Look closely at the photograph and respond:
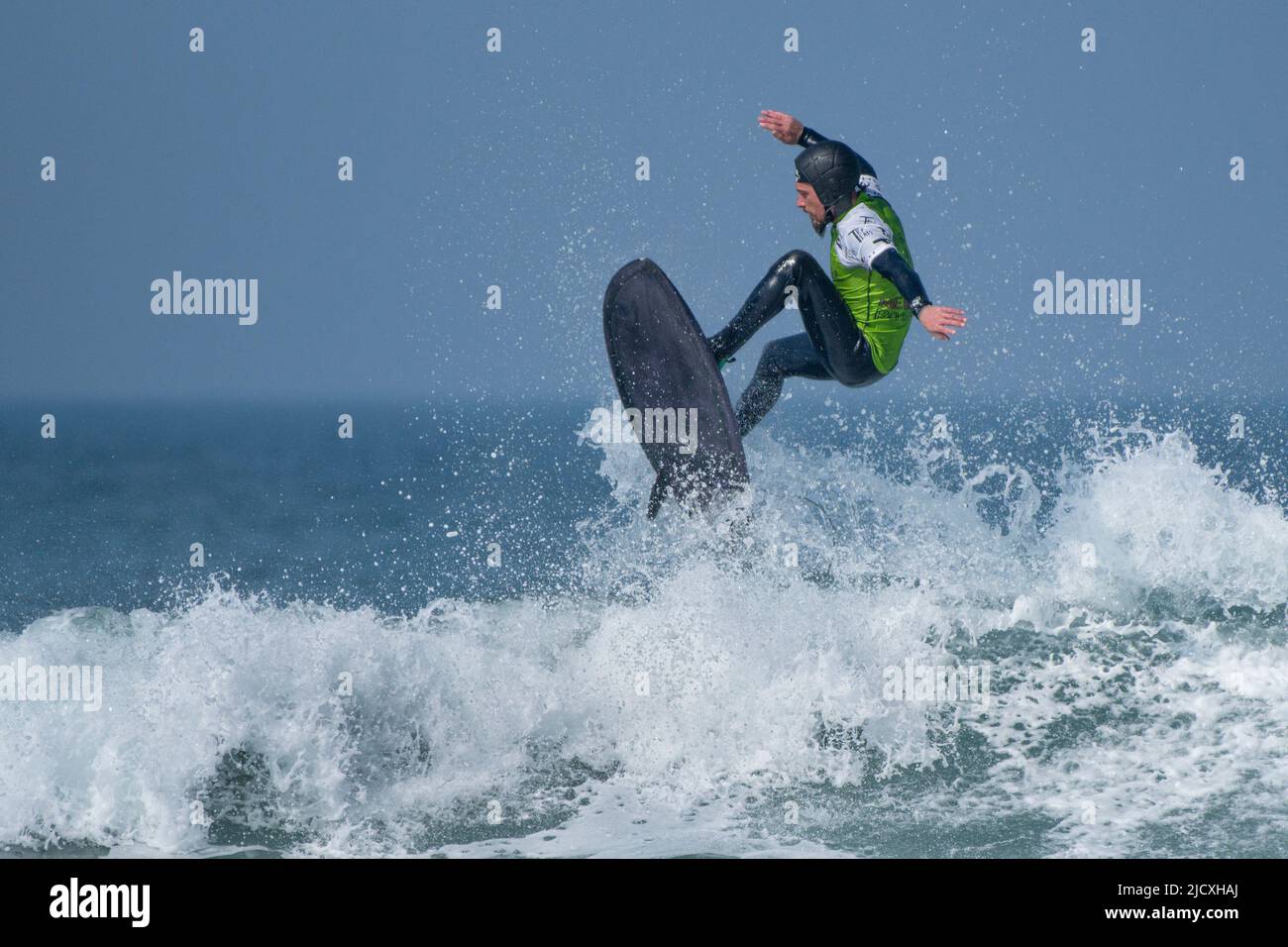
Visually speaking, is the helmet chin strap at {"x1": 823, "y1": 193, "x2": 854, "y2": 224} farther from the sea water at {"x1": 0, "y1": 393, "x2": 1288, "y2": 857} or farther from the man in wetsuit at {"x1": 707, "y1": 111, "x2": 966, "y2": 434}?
the sea water at {"x1": 0, "y1": 393, "x2": 1288, "y2": 857}

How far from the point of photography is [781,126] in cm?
771

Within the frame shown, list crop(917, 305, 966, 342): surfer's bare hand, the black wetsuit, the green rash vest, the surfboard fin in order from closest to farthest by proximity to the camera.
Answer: crop(917, 305, 966, 342): surfer's bare hand
the green rash vest
the black wetsuit
the surfboard fin

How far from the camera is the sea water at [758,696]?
693cm

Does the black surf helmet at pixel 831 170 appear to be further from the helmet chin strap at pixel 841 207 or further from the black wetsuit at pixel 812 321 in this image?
the black wetsuit at pixel 812 321

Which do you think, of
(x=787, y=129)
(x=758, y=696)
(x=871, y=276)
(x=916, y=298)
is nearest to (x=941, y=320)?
(x=916, y=298)

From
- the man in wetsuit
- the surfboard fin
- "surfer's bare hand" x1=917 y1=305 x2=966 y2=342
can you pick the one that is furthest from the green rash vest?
the surfboard fin

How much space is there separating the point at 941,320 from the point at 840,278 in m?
1.19

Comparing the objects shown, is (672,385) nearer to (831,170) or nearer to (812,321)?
(812,321)

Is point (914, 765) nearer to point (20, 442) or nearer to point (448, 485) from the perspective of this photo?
point (448, 485)

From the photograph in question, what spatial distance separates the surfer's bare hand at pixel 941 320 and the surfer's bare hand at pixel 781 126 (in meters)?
1.62

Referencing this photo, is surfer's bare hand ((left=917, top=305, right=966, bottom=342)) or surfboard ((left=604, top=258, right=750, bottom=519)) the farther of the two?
surfboard ((left=604, top=258, right=750, bottom=519))

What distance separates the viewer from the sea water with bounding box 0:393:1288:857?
6.93 metres

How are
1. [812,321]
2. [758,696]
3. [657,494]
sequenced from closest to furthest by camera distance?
[812,321] < [758,696] < [657,494]
